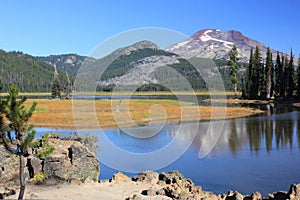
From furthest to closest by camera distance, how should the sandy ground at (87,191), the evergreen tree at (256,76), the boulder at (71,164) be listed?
1. the evergreen tree at (256,76)
2. the boulder at (71,164)
3. the sandy ground at (87,191)

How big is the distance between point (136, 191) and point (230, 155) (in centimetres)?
1185

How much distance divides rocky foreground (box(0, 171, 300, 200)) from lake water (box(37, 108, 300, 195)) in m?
1.93

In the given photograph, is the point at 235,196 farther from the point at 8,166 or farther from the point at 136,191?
the point at 8,166

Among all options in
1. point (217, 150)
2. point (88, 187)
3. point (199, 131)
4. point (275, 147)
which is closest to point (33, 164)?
point (88, 187)

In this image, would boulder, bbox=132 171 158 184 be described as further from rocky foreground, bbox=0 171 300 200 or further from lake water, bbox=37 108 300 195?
lake water, bbox=37 108 300 195

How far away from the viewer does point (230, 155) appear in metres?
26.5

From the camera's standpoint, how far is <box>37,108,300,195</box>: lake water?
19731 mm

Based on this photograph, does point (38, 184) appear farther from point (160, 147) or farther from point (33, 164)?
point (160, 147)

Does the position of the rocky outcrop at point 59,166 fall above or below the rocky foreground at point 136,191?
above

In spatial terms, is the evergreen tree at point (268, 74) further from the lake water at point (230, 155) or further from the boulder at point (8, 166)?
the boulder at point (8, 166)

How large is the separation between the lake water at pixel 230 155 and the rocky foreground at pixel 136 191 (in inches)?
76.1

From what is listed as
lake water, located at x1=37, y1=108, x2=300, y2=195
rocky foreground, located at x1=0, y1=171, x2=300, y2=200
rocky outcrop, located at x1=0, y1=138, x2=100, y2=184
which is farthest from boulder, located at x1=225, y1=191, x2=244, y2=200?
rocky outcrop, located at x1=0, y1=138, x2=100, y2=184

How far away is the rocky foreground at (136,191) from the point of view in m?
15.1

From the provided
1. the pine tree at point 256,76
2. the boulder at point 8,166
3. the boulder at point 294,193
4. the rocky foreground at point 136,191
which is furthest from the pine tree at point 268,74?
the boulder at point 8,166
